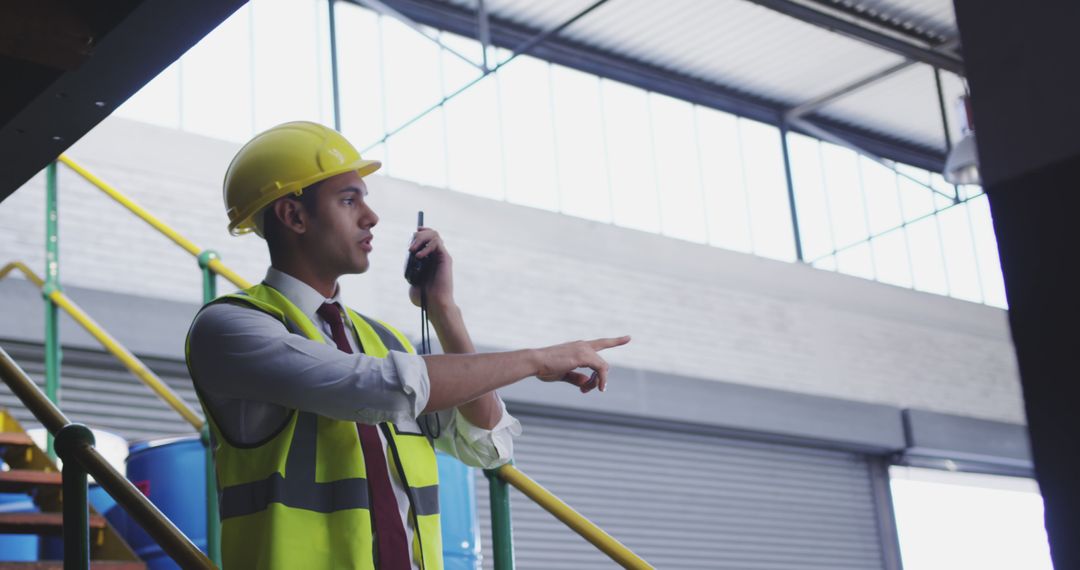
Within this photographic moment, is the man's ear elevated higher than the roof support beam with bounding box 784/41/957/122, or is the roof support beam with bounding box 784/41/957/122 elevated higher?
the roof support beam with bounding box 784/41/957/122

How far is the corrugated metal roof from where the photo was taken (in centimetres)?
1321

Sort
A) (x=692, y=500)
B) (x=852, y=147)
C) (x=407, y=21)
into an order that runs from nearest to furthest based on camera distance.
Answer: (x=407, y=21) → (x=692, y=500) → (x=852, y=147)

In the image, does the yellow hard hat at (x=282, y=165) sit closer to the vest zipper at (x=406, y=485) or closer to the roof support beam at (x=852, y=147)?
the vest zipper at (x=406, y=485)

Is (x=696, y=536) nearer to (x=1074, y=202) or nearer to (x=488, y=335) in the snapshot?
(x=488, y=335)

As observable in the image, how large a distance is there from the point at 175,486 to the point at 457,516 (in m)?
1.11

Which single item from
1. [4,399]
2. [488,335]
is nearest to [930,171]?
[488,335]

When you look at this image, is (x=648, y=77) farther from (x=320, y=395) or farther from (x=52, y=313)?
(x=320, y=395)

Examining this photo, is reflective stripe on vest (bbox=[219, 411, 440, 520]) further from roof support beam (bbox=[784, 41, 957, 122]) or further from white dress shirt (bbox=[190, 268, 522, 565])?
roof support beam (bbox=[784, 41, 957, 122])

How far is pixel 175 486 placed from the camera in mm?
4969

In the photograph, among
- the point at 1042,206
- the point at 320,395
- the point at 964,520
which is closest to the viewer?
the point at 1042,206

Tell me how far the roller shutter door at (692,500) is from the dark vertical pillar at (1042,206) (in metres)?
9.54

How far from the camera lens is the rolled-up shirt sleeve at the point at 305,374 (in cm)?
237

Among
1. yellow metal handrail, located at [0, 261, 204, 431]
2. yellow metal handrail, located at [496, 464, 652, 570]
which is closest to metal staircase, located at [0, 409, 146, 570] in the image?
yellow metal handrail, located at [0, 261, 204, 431]

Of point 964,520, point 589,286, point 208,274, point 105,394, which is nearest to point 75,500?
point 208,274
